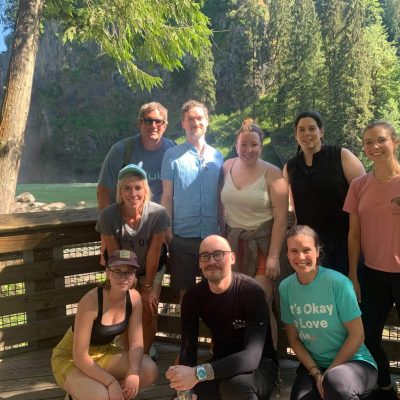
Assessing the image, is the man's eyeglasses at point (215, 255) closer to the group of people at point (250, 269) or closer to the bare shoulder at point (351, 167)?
the group of people at point (250, 269)

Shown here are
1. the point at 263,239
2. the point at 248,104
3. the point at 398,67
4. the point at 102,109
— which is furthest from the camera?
the point at 102,109

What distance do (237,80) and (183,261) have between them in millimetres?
55330

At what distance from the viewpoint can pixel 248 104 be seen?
179ft

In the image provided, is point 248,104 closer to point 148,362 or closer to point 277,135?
point 277,135

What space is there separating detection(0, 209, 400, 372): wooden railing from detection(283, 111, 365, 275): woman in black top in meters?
0.90

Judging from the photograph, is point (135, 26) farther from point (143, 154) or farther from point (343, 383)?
point (343, 383)

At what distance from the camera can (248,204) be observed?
3035 millimetres

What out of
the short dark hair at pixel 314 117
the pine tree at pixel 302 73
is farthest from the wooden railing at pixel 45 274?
the pine tree at pixel 302 73

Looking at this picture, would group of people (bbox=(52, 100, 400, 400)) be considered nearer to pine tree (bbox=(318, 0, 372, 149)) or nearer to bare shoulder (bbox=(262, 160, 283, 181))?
bare shoulder (bbox=(262, 160, 283, 181))

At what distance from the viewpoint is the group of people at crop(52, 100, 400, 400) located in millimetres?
2512

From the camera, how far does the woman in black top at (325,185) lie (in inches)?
115

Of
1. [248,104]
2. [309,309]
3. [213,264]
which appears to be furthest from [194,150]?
[248,104]

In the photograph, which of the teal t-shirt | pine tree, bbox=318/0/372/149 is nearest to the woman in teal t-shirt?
the teal t-shirt

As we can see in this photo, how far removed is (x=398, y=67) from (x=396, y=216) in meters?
43.5
